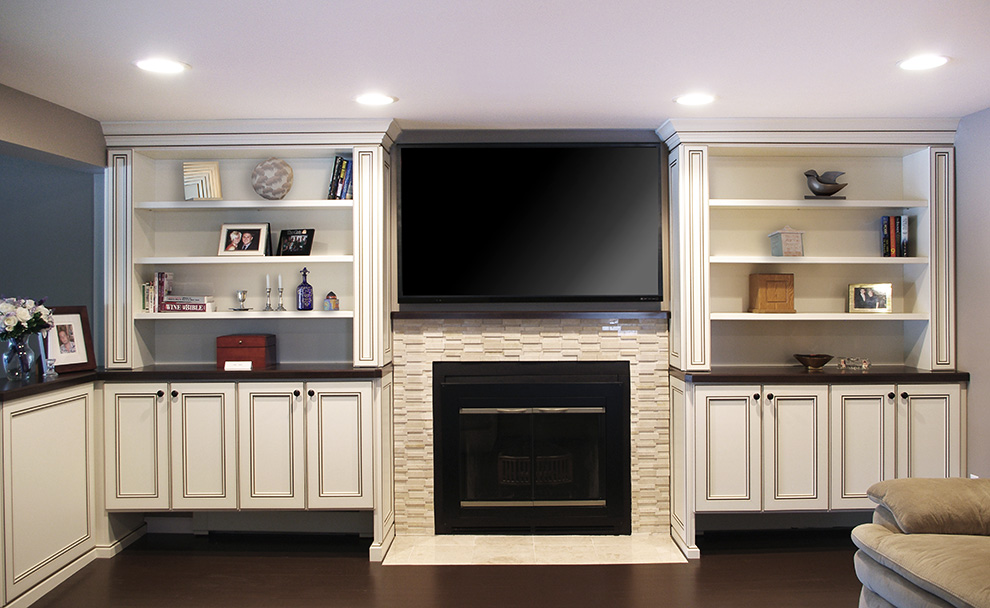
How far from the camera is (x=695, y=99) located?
3367 millimetres

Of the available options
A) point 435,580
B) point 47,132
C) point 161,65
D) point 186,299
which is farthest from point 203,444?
point 161,65

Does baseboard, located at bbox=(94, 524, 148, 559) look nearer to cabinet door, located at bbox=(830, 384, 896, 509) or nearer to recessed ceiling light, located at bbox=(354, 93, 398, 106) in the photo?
recessed ceiling light, located at bbox=(354, 93, 398, 106)

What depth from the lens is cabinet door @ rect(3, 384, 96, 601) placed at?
10.0ft

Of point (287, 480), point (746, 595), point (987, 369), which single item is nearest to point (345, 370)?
point (287, 480)

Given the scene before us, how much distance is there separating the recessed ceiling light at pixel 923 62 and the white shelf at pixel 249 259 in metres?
2.81

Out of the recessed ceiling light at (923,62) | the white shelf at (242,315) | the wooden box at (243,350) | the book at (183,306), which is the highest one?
the recessed ceiling light at (923,62)

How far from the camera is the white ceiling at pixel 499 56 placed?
7.54 feet

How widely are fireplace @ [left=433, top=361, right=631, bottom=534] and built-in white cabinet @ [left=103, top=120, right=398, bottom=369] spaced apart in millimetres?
585

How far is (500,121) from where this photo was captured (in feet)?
12.5

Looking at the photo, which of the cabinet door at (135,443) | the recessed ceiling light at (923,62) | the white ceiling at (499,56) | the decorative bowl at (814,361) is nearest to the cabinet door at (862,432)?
the decorative bowl at (814,361)

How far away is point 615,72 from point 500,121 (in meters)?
0.99

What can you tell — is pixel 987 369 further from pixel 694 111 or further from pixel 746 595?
pixel 694 111

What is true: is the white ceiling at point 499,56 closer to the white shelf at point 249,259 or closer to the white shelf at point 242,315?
the white shelf at point 249,259

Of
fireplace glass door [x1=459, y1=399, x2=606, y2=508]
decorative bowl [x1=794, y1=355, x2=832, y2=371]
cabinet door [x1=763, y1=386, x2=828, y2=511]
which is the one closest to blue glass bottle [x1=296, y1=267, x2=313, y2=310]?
fireplace glass door [x1=459, y1=399, x2=606, y2=508]
